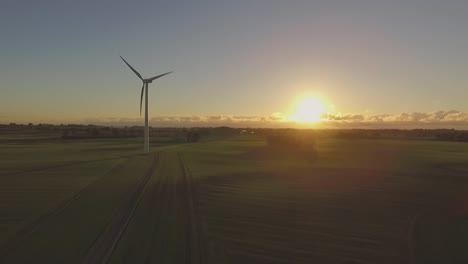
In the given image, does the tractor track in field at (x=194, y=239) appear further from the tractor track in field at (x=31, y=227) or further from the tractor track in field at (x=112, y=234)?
the tractor track in field at (x=31, y=227)

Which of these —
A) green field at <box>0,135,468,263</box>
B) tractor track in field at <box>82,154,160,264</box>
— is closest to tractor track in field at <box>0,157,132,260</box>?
green field at <box>0,135,468,263</box>

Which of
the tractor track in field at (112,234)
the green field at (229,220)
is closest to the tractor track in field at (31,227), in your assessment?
the green field at (229,220)

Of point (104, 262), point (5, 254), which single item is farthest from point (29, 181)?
point (104, 262)

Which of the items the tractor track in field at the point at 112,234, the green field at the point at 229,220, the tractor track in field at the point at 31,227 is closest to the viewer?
the tractor track in field at the point at 112,234

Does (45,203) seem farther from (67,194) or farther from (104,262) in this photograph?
(104,262)

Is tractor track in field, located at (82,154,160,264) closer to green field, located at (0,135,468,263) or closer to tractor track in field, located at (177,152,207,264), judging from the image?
green field, located at (0,135,468,263)

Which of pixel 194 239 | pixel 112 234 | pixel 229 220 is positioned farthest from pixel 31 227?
pixel 229 220

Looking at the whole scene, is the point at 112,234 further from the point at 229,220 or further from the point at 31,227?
the point at 229,220

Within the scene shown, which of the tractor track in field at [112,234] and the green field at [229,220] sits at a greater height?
the tractor track in field at [112,234]
